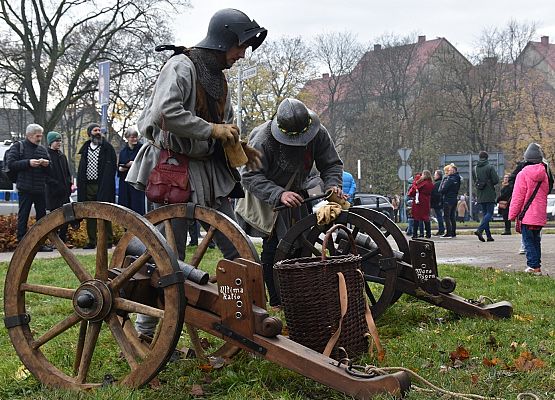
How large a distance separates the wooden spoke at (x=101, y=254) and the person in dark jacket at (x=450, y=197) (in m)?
14.6

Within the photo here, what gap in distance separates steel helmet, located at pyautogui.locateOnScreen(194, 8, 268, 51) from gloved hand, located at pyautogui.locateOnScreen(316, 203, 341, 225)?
1.36 m

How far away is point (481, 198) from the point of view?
16.1 meters

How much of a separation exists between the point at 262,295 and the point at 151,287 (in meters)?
0.52

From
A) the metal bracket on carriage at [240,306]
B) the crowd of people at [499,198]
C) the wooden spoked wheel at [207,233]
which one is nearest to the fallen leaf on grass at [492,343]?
the wooden spoked wheel at [207,233]

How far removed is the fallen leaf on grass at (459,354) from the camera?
4188 millimetres

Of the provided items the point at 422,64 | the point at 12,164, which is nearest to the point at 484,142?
the point at 422,64

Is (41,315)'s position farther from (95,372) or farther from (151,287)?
(151,287)

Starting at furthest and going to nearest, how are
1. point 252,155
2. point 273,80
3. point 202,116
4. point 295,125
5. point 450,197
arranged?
point 273,80, point 450,197, point 295,125, point 252,155, point 202,116

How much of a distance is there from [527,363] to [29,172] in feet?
29.8

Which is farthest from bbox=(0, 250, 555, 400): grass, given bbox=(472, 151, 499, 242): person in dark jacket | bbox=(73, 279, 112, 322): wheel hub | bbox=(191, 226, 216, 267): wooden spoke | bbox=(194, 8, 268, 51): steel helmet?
bbox=(472, 151, 499, 242): person in dark jacket

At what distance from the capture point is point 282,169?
5832 mm

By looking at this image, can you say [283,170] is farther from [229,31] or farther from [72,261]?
[72,261]

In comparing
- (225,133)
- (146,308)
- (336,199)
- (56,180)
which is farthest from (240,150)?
(56,180)

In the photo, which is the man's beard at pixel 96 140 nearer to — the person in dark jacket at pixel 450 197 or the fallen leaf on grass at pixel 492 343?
the fallen leaf on grass at pixel 492 343
